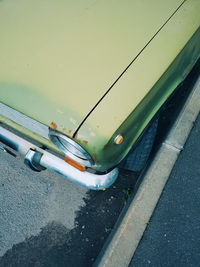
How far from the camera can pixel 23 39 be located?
1846mm

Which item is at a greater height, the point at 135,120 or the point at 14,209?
the point at 135,120

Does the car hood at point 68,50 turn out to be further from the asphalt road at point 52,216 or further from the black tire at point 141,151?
the asphalt road at point 52,216

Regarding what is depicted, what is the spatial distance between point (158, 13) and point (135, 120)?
2.83ft

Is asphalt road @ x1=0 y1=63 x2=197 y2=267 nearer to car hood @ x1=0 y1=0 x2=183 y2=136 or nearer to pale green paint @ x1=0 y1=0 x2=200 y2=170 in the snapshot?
pale green paint @ x1=0 y1=0 x2=200 y2=170

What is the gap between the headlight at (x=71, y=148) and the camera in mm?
1550

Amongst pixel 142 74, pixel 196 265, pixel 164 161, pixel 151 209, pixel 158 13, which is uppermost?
pixel 158 13

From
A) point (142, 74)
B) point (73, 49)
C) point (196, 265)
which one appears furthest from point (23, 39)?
point (196, 265)

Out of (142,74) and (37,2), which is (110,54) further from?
(37,2)

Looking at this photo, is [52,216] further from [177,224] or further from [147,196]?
[177,224]

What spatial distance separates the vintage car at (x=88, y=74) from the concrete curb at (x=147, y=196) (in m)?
Answer: 0.52

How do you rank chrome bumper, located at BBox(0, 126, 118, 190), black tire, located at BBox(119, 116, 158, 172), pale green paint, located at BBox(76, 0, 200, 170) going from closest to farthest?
1. pale green paint, located at BBox(76, 0, 200, 170)
2. chrome bumper, located at BBox(0, 126, 118, 190)
3. black tire, located at BBox(119, 116, 158, 172)

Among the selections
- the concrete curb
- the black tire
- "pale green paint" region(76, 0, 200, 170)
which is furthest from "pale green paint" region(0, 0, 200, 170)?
the concrete curb

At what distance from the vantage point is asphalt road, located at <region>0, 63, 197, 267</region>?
2152mm

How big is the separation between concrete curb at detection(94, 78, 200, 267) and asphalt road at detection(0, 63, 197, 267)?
0.15 meters
